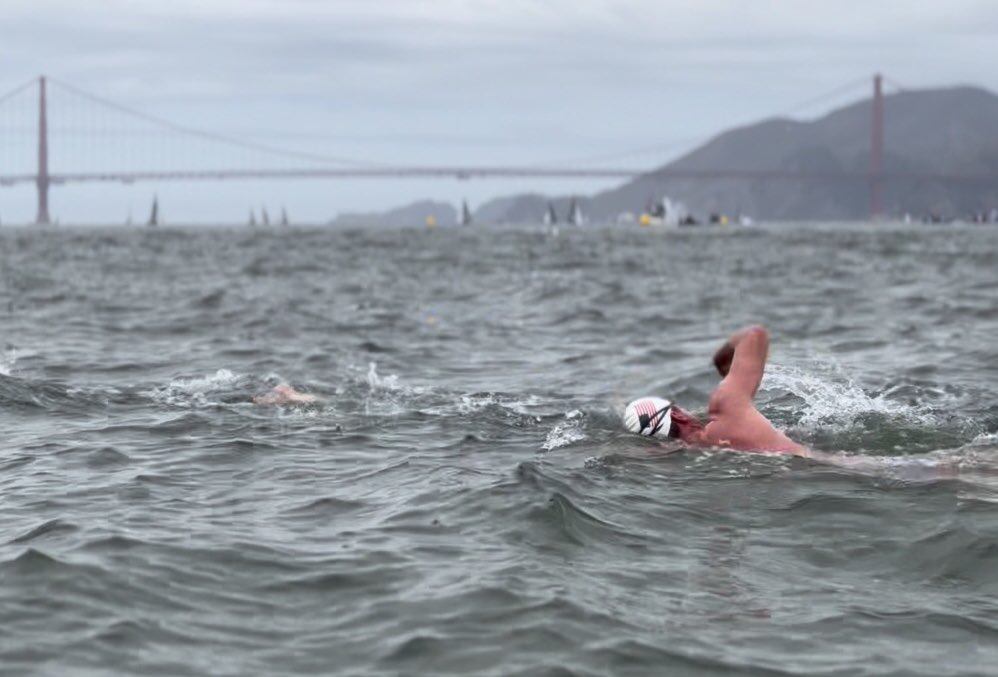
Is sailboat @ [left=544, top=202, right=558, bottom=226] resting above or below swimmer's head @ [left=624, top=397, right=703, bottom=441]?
above

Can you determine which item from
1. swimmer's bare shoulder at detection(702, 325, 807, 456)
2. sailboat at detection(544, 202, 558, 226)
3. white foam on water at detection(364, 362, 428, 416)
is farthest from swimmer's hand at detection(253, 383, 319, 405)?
sailboat at detection(544, 202, 558, 226)

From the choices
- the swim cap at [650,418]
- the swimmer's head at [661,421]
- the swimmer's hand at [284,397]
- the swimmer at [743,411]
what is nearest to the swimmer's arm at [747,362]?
the swimmer at [743,411]

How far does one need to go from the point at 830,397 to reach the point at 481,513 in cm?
635

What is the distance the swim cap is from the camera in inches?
463

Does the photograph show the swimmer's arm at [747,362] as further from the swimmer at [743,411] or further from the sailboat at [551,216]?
the sailboat at [551,216]

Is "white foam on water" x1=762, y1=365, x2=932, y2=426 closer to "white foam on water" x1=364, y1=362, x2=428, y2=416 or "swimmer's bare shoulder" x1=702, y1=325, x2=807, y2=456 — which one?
"swimmer's bare shoulder" x1=702, y1=325, x2=807, y2=456

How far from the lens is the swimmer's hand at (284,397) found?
14.1m

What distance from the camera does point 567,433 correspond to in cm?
1259

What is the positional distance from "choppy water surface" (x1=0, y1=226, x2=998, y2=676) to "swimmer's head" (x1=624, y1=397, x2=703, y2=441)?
164 mm

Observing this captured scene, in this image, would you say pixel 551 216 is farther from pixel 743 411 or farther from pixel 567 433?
pixel 743 411

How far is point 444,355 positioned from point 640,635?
12.9m

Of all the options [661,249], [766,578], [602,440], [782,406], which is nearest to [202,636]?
[766,578]

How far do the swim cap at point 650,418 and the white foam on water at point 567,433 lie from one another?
524mm

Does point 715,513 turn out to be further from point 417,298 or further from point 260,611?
point 417,298
